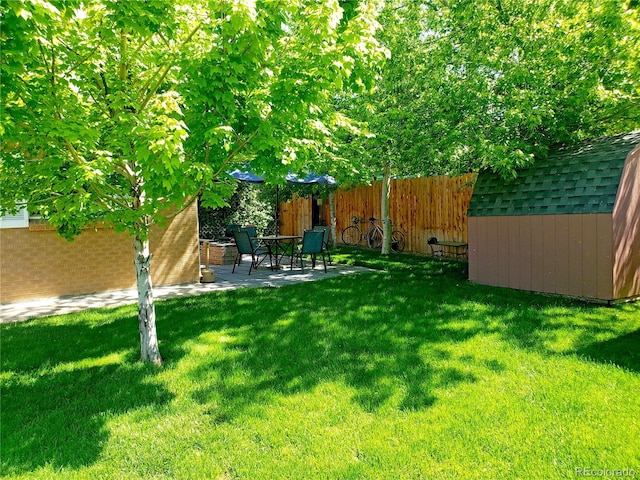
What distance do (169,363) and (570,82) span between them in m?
7.24

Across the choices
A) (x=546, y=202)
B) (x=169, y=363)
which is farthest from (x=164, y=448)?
(x=546, y=202)

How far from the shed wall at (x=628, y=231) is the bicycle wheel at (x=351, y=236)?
9.77 m

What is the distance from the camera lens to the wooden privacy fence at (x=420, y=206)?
455 inches

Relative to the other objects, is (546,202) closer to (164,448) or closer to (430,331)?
(430,331)

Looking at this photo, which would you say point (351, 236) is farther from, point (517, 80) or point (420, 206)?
point (517, 80)

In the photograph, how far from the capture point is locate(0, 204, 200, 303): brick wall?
6715mm

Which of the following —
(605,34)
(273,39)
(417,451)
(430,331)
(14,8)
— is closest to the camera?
(14,8)

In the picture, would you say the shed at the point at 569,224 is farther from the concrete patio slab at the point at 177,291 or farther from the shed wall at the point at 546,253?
the concrete patio slab at the point at 177,291

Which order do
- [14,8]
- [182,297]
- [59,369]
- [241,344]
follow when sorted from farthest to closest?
[182,297], [241,344], [59,369], [14,8]

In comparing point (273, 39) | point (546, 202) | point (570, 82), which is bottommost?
point (546, 202)

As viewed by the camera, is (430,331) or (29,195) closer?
(29,195)

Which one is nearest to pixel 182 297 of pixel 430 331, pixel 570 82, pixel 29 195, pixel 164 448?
pixel 29 195

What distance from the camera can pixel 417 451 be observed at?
102 inches

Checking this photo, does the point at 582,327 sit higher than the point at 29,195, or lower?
lower
